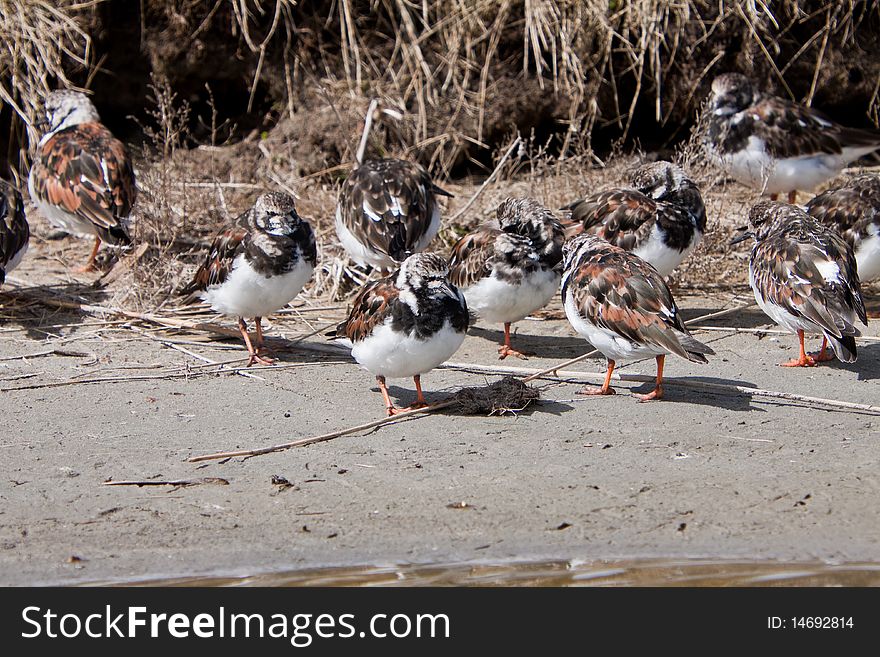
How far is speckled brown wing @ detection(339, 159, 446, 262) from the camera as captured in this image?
295 inches

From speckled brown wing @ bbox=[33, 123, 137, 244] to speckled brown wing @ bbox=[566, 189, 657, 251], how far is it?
341 centimetres

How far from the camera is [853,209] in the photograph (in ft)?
24.9

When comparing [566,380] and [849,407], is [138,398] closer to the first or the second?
[566,380]

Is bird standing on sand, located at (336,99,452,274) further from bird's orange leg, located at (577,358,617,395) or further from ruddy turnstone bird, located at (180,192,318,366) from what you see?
bird's orange leg, located at (577,358,617,395)

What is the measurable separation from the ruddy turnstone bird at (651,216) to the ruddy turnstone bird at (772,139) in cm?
161

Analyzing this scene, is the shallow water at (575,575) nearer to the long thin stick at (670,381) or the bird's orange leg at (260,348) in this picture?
the long thin stick at (670,381)

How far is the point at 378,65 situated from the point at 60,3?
280cm

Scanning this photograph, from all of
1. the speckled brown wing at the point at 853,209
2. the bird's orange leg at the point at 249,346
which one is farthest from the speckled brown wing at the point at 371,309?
the speckled brown wing at the point at 853,209

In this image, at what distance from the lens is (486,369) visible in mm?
6621

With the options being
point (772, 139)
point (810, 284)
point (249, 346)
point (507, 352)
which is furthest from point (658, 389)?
point (772, 139)

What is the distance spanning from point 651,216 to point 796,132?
263 centimetres

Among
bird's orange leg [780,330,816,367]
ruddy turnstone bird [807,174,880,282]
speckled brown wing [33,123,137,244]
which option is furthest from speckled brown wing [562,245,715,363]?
speckled brown wing [33,123,137,244]

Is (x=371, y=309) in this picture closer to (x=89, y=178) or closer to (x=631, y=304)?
(x=631, y=304)
